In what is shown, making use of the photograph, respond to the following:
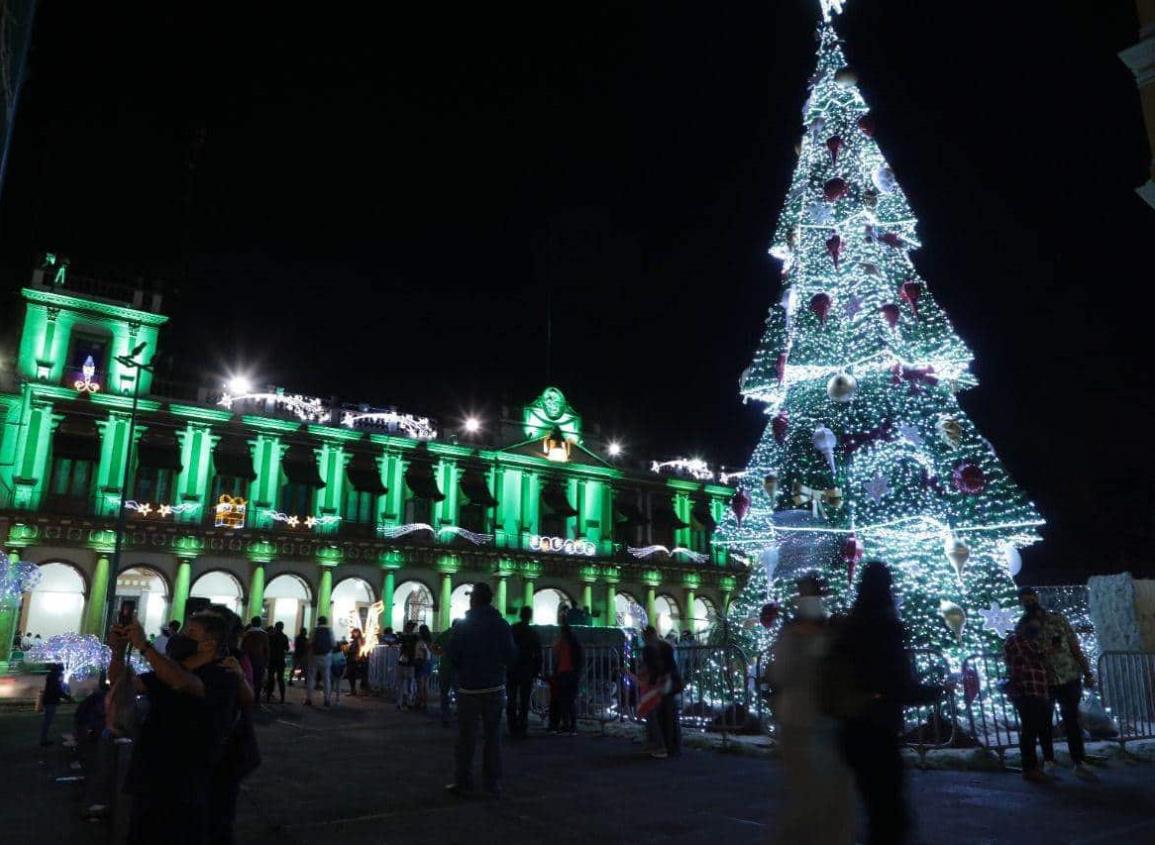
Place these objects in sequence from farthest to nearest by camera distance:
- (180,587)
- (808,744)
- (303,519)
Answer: (303,519), (180,587), (808,744)

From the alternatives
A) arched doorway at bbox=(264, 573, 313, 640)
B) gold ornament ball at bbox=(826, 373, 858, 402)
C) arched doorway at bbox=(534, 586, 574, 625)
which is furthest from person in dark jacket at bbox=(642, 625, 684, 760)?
arched doorway at bbox=(534, 586, 574, 625)

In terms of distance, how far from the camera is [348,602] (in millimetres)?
31953

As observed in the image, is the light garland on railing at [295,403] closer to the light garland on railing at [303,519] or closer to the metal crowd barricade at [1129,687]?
the light garland on railing at [303,519]

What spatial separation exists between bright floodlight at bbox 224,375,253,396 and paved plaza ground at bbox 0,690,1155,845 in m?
22.4

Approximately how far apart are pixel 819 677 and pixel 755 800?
315 cm

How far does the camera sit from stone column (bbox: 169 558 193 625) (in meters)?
27.5

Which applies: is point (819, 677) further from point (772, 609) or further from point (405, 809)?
point (772, 609)

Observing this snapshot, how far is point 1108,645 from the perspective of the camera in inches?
526

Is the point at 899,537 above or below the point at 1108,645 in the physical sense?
above

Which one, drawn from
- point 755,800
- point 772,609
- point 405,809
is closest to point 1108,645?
point 772,609

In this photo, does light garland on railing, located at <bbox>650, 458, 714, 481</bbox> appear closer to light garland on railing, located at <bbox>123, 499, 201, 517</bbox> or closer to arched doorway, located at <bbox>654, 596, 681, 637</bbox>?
arched doorway, located at <bbox>654, 596, 681, 637</bbox>

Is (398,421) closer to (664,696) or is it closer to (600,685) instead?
(600,685)

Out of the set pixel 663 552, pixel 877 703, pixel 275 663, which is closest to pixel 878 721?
pixel 877 703

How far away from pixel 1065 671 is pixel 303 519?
88.9 feet
